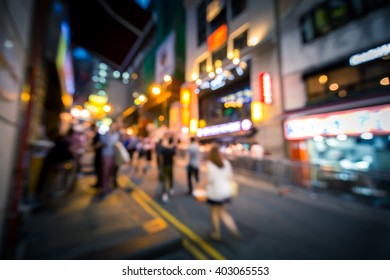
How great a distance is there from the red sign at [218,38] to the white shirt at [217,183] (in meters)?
8.50

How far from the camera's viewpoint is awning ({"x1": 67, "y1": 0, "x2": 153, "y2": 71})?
141 inches

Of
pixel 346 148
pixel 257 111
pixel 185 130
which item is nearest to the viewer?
pixel 346 148

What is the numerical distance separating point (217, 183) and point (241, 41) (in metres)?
10.2

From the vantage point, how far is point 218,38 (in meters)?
9.44

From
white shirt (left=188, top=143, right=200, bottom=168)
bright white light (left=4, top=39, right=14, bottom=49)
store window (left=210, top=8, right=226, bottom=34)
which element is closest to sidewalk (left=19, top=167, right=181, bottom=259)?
white shirt (left=188, top=143, right=200, bottom=168)

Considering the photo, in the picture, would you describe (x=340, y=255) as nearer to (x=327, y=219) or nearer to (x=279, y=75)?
(x=327, y=219)

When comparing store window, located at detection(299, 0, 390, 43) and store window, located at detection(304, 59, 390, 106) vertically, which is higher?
store window, located at detection(299, 0, 390, 43)

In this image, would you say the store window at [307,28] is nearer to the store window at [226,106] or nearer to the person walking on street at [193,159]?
the store window at [226,106]

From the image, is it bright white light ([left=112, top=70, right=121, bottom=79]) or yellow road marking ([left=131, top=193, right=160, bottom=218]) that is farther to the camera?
bright white light ([left=112, top=70, right=121, bottom=79])

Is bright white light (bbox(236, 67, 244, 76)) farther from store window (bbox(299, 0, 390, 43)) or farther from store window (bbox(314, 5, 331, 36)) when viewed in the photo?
store window (bbox(314, 5, 331, 36))

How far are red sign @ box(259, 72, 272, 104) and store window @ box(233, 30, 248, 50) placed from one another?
2.52m

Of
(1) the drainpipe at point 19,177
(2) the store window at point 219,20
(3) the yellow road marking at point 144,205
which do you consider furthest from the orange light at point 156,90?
(1) the drainpipe at point 19,177

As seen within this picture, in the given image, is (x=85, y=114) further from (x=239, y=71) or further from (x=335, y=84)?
(x=335, y=84)

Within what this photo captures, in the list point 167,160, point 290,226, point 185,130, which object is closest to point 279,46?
point 167,160
